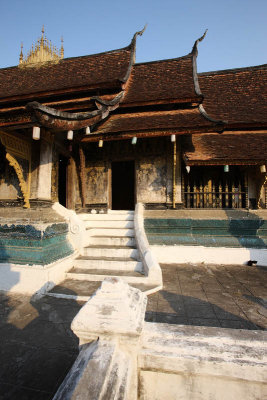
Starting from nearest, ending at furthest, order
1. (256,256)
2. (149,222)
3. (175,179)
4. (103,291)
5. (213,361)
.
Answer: (213,361), (103,291), (256,256), (149,222), (175,179)

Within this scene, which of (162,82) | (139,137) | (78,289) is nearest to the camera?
(78,289)

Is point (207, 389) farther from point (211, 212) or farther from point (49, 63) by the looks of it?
point (49, 63)

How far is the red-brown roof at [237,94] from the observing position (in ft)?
25.0

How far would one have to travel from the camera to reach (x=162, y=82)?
26.2ft

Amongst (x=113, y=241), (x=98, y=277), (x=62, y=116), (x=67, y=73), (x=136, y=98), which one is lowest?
(x=98, y=277)

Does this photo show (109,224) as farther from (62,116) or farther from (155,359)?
(155,359)

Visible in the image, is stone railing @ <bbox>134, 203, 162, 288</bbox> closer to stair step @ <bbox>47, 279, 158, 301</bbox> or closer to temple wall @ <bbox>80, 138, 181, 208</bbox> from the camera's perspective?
stair step @ <bbox>47, 279, 158, 301</bbox>

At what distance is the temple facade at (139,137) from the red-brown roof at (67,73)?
0.16ft

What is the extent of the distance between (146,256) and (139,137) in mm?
3422

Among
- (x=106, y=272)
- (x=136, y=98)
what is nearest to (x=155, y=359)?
(x=106, y=272)

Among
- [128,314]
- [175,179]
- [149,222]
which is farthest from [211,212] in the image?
[128,314]

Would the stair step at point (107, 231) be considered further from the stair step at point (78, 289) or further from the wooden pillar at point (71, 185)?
the wooden pillar at point (71, 185)

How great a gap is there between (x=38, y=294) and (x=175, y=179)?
16.8ft

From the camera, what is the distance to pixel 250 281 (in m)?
4.23
